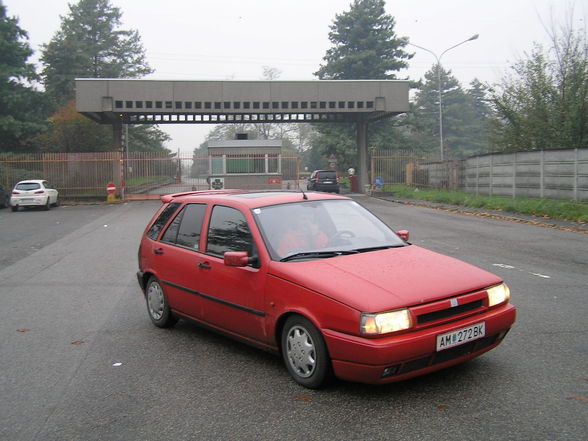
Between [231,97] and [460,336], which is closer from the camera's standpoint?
[460,336]

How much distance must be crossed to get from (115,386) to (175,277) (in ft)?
4.99

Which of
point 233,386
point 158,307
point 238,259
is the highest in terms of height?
point 238,259

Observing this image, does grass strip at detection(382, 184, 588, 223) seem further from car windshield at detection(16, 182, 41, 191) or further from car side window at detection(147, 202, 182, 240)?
car windshield at detection(16, 182, 41, 191)

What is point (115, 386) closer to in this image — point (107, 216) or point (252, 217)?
point (252, 217)

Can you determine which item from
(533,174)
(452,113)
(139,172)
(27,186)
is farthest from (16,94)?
(452,113)

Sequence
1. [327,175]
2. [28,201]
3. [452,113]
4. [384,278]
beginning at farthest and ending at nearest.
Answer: [452,113] < [327,175] < [28,201] < [384,278]

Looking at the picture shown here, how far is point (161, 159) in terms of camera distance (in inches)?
1297

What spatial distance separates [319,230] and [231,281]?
91 centimetres

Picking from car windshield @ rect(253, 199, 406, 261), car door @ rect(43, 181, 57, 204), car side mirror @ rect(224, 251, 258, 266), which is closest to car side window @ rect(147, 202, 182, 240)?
car windshield @ rect(253, 199, 406, 261)

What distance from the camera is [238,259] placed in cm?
469

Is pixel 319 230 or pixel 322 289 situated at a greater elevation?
pixel 319 230

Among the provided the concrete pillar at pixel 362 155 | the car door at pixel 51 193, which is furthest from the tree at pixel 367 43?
the car door at pixel 51 193

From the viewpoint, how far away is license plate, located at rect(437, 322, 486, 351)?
395cm

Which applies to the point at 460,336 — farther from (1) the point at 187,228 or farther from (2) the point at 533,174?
(2) the point at 533,174
